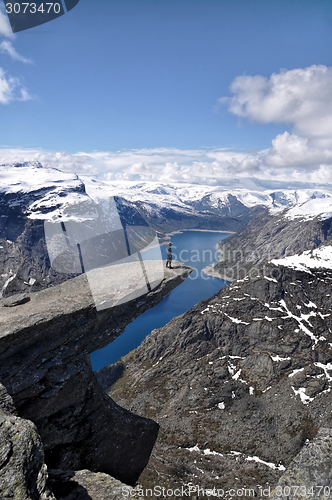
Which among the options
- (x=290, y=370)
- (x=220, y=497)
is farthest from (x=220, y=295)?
(x=220, y=497)

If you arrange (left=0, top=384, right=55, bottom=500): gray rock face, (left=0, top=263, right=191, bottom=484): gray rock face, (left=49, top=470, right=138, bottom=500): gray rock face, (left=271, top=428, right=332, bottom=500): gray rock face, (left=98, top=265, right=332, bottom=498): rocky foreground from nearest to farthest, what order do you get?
(left=0, top=384, right=55, bottom=500): gray rock face → (left=271, top=428, right=332, bottom=500): gray rock face → (left=49, top=470, right=138, bottom=500): gray rock face → (left=0, top=263, right=191, bottom=484): gray rock face → (left=98, top=265, right=332, bottom=498): rocky foreground

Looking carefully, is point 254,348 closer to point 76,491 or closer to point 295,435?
point 295,435

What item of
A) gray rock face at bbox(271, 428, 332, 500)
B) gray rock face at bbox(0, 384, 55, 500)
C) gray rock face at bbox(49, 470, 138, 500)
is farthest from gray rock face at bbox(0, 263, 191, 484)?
gray rock face at bbox(271, 428, 332, 500)

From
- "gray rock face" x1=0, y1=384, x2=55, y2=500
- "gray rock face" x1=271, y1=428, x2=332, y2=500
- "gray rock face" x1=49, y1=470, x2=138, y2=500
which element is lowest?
"gray rock face" x1=49, y1=470, x2=138, y2=500

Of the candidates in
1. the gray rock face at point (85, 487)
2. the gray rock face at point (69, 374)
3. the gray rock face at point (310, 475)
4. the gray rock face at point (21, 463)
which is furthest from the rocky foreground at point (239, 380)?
the gray rock face at point (310, 475)

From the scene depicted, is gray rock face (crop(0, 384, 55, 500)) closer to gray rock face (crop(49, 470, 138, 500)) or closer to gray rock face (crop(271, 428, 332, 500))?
gray rock face (crop(49, 470, 138, 500))

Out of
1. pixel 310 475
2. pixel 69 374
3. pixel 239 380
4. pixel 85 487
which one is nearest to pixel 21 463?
pixel 85 487

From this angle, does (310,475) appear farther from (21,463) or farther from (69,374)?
(69,374)
